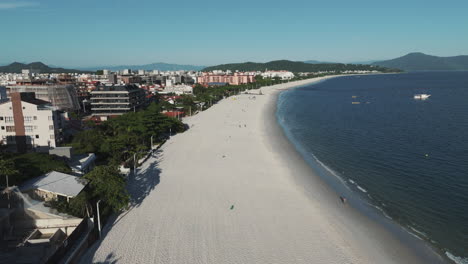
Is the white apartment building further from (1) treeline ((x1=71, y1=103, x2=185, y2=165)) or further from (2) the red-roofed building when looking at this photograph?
(2) the red-roofed building

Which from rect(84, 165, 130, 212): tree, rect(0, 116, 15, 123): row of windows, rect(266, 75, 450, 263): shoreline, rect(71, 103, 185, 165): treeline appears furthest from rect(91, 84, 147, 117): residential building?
rect(84, 165, 130, 212): tree

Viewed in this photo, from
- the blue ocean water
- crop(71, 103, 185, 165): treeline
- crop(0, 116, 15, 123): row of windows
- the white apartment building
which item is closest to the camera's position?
the blue ocean water

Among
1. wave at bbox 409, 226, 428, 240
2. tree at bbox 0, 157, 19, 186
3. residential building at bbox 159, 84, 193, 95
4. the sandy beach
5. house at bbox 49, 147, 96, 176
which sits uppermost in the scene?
residential building at bbox 159, 84, 193, 95

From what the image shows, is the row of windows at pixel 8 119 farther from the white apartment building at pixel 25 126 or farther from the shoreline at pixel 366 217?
the shoreline at pixel 366 217

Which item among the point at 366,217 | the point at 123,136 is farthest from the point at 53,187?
the point at 366,217

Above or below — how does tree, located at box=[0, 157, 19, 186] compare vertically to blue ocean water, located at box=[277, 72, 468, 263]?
above

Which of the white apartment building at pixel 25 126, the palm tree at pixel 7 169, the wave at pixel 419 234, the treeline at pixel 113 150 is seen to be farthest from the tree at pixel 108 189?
→ the wave at pixel 419 234

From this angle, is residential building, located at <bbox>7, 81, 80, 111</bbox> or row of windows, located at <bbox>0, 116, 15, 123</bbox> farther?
residential building, located at <bbox>7, 81, 80, 111</bbox>
